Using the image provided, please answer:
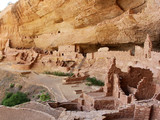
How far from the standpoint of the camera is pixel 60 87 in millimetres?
12406

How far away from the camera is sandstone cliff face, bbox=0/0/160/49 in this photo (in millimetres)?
12719

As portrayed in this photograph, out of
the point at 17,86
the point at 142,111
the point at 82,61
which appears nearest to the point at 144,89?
the point at 142,111

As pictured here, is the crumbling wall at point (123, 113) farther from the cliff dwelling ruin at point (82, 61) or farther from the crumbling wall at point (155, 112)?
the crumbling wall at point (155, 112)

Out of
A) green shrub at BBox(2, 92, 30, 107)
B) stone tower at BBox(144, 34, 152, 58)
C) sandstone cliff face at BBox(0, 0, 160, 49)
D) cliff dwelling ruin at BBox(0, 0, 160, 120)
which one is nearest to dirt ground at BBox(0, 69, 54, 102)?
cliff dwelling ruin at BBox(0, 0, 160, 120)

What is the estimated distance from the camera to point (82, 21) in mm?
16266

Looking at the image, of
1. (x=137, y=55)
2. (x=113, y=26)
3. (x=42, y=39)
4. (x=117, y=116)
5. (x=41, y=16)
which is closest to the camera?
(x=117, y=116)

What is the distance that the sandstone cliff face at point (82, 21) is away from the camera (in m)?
12.7

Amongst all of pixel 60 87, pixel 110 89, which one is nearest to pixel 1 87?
pixel 60 87

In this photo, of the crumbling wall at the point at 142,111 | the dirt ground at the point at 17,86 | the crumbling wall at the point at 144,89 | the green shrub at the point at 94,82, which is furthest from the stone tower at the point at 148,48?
the crumbling wall at the point at 142,111

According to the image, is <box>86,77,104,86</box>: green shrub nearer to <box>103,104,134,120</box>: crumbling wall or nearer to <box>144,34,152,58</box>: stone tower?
<box>144,34,152,58</box>: stone tower

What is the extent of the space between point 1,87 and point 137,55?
530 inches

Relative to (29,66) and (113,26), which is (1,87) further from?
(113,26)

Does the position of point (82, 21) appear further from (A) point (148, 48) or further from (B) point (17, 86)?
(B) point (17, 86)

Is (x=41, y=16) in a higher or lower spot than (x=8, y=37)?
higher
